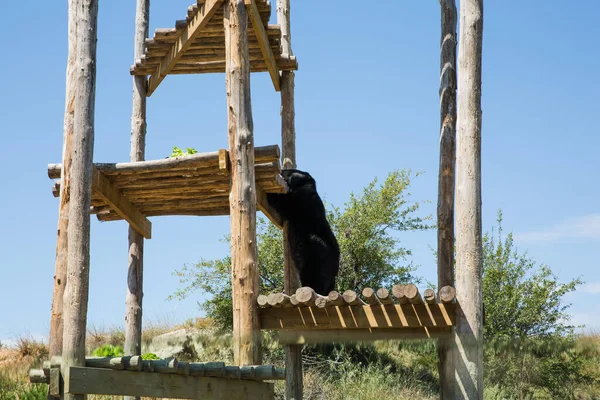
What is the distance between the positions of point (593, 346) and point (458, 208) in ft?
38.8

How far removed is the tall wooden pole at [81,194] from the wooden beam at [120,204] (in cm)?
103

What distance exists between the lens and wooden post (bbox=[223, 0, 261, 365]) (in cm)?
782

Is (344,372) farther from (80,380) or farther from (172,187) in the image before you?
(80,380)

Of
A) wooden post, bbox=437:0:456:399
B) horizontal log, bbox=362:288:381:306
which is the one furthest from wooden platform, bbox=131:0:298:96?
horizontal log, bbox=362:288:381:306

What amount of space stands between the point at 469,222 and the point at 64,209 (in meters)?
4.01

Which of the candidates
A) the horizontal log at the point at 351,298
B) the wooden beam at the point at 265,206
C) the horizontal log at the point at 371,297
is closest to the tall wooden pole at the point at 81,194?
the wooden beam at the point at 265,206

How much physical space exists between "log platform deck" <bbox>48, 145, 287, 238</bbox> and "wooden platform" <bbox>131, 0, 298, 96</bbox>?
1714 millimetres

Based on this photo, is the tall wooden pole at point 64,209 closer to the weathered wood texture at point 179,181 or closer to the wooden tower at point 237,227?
the wooden tower at point 237,227

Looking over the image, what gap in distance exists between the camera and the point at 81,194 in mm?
7238

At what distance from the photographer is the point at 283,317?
26.7 ft

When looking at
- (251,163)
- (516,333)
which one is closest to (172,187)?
(251,163)

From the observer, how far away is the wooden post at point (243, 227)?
7816 mm

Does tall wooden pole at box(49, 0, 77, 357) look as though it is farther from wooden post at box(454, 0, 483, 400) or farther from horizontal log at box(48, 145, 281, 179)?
wooden post at box(454, 0, 483, 400)

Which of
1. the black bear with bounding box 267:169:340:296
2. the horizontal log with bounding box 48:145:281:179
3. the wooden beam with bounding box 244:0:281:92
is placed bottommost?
the black bear with bounding box 267:169:340:296
